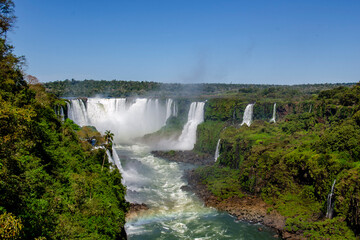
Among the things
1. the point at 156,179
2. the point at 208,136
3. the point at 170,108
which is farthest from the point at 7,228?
the point at 170,108

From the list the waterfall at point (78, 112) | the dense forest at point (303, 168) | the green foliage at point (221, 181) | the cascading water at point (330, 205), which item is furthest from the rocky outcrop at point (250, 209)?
the waterfall at point (78, 112)

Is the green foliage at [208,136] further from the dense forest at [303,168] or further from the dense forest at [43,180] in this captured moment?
the dense forest at [43,180]

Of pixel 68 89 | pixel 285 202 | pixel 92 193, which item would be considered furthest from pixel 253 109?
pixel 68 89

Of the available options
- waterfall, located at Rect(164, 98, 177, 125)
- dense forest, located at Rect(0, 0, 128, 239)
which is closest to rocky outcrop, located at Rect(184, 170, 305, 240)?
dense forest, located at Rect(0, 0, 128, 239)

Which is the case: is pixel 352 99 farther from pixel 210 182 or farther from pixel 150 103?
pixel 150 103

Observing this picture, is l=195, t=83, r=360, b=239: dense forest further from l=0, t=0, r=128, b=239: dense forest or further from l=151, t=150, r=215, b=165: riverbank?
l=0, t=0, r=128, b=239: dense forest

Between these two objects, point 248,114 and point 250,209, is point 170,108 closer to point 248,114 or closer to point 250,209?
point 248,114
